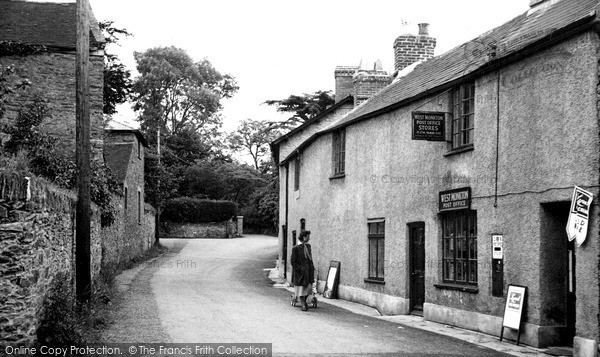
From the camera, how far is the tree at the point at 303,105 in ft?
148

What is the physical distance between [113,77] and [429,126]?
78.4 feet

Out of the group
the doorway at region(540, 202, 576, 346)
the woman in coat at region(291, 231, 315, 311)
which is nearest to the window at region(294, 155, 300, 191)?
the woman in coat at region(291, 231, 315, 311)

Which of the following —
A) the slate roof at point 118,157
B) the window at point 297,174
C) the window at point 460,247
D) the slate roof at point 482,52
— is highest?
the slate roof at point 482,52

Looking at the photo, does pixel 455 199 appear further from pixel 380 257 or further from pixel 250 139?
pixel 250 139

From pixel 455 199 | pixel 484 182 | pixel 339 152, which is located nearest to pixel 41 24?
pixel 339 152

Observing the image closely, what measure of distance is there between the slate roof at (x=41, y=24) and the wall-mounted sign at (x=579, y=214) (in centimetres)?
1778

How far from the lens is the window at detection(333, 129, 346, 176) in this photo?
21.3 metres

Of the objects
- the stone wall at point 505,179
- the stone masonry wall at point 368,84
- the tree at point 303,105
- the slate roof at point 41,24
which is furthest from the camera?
the tree at point 303,105

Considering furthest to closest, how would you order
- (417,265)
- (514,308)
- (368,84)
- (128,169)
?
1. (128,169)
2. (368,84)
3. (417,265)
4. (514,308)

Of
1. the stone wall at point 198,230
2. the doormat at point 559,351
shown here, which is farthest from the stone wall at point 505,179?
the stone wall at point 198,230

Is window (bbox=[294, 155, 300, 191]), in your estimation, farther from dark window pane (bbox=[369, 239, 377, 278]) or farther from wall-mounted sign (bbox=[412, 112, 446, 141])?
wall-mounted sign (bbox=[412, 112, 446, 141])

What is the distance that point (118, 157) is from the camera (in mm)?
32219

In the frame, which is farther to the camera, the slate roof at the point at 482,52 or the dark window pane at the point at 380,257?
the dark window pane at the point at 380,257

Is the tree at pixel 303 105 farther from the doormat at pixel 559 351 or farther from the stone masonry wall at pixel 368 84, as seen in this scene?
the doormat at pixel 559 351
